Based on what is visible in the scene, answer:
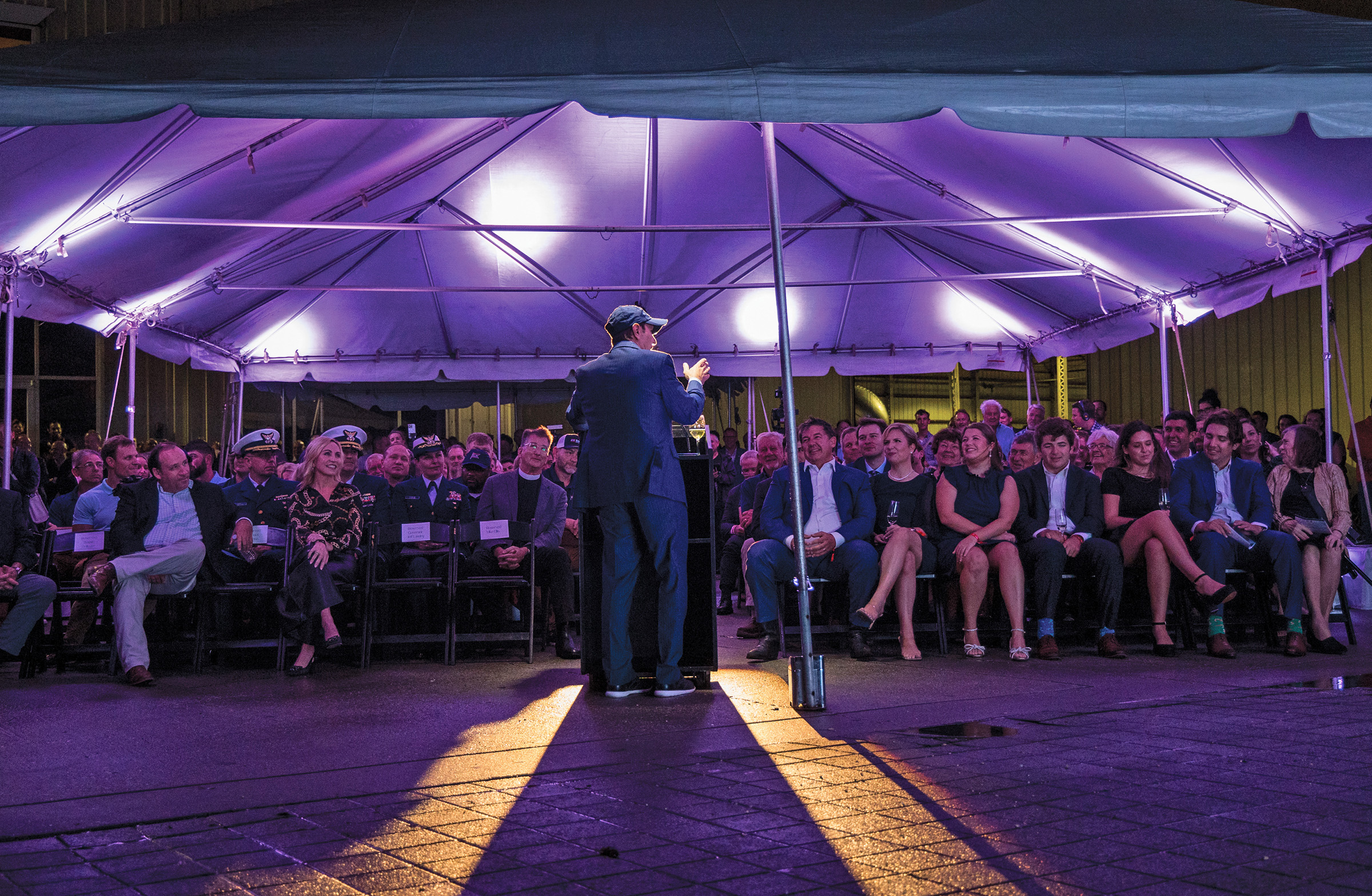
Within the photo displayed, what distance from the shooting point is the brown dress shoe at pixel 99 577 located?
6.55 metres

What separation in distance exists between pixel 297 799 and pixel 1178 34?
4.88 meters

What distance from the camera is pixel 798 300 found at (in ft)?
39.3

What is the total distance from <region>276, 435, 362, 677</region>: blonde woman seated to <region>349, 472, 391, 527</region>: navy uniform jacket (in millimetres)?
416

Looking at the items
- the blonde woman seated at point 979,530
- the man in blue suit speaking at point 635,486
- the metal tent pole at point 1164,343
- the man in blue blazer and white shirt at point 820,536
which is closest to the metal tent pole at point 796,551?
the man in blue suit speaking at point 635,486

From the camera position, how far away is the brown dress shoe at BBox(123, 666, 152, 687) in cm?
621

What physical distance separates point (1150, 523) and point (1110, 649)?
0.84 metres

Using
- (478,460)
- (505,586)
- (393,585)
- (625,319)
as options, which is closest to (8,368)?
(393,585)

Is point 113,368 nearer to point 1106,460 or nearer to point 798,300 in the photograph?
point 798,300

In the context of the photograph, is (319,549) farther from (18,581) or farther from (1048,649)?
(1048,649)

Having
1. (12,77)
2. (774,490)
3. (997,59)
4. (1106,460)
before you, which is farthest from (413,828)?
(1106,460)

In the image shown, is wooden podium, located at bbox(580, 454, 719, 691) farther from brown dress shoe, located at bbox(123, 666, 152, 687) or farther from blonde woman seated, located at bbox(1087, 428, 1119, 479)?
blonde woman seated, located at bbox(1087, 428, 1119, 479)

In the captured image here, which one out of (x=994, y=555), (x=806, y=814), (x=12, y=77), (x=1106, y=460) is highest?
(x=12, y=77)

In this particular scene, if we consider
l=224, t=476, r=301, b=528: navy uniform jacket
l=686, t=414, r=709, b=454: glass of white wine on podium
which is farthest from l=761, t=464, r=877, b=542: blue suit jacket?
l=224, t=476, r=301, b=528: navy uniform jacket

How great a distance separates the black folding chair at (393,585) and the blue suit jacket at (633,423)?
1.97 m
